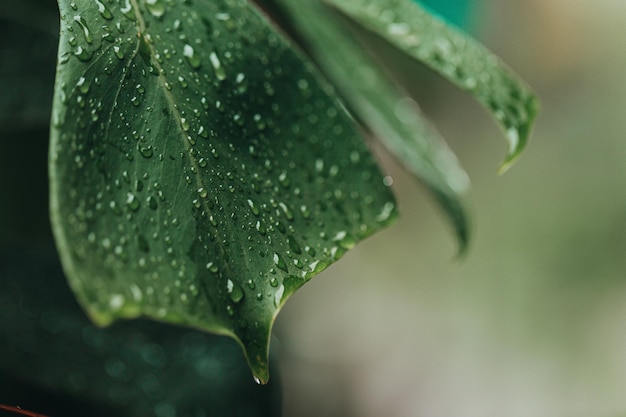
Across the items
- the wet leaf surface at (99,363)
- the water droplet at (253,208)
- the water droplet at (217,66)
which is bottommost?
the wet leaf surface at (99,363)

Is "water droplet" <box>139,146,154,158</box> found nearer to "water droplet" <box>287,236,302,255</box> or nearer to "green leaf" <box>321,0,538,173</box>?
"water droplet" <box>287,236,302,255</box>

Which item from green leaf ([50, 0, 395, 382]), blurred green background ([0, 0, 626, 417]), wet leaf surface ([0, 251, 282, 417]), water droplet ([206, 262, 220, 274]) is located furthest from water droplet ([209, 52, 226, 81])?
blurred green background ([0, 0, 626, 417])

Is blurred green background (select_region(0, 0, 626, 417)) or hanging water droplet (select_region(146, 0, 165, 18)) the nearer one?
hanging water droplet (select_region(146, 0, 165, 18))

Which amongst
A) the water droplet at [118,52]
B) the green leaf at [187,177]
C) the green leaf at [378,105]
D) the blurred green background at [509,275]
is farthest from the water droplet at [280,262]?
the blurred green background at [509,275]

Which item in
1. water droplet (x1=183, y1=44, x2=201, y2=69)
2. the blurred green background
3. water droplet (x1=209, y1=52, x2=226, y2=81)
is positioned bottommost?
the blurred green background

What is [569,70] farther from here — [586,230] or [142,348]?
[142,348]

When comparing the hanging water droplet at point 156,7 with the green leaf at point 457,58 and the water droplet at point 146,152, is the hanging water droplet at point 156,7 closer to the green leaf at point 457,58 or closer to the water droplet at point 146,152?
the water droplet at point 146,152

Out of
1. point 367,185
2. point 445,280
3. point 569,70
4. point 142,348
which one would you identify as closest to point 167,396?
point 142,348
